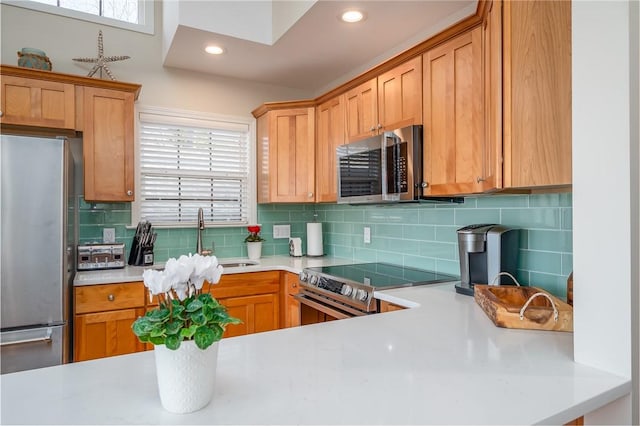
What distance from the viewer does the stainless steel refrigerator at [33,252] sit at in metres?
2.01

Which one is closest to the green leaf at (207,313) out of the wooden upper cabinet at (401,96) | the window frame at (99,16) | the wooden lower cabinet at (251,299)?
the wooden upper cabinet at (401,96)

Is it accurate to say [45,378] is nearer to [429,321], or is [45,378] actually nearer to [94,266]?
[429,321]

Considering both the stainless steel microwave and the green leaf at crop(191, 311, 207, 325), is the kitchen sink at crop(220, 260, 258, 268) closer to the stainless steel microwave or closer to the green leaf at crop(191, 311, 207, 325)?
the stainless steel microwave

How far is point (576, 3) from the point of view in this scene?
3.42 feet

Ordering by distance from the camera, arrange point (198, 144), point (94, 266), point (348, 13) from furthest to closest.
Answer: point (198, 144) → point (94, 266) → point (348, 13)

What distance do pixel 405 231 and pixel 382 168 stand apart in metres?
0.63

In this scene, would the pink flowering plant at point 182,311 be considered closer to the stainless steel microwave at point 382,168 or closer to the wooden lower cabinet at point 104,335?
the stainless steel microwave at point 382,168

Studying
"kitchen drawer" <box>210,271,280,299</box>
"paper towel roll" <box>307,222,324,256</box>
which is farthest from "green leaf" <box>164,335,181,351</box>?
"paper towel roll" <box>307,222,324,256</box>

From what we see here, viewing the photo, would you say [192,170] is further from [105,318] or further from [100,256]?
[105,318]

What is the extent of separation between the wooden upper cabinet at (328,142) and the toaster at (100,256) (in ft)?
4.98

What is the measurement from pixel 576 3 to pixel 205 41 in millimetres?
2305

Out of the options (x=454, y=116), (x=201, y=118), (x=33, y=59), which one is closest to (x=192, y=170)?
(x=201, y=118)

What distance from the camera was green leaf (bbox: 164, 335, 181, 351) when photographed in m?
0.73

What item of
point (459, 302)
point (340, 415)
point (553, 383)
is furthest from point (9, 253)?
point (553, 383)
